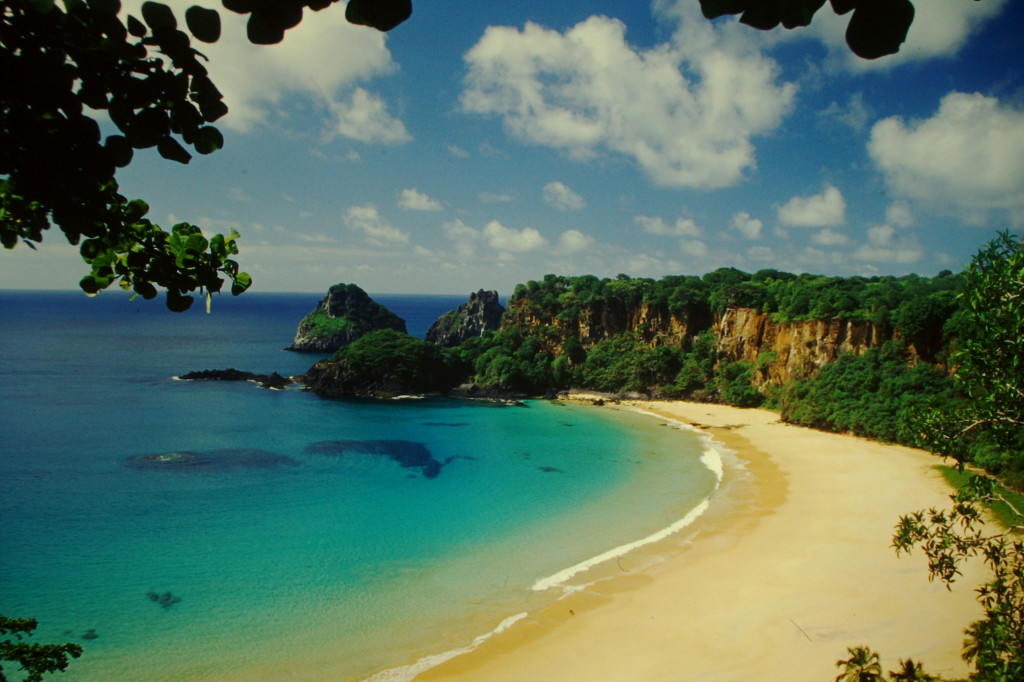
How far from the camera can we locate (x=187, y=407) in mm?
42312

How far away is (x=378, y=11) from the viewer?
1.32 meters

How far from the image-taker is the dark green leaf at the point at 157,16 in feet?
5.64

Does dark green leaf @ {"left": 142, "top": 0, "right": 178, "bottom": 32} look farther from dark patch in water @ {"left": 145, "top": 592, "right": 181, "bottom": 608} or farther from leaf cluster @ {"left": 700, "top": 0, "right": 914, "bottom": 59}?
dark patch in water @ {"left": 145, "top": 592, "right": 181, "bottom": 608}

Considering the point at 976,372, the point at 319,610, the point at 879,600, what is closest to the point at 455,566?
the point at 319,610

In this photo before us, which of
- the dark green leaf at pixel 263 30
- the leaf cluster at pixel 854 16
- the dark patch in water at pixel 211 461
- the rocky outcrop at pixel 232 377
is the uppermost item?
the leaf cluster at pixel 854 16

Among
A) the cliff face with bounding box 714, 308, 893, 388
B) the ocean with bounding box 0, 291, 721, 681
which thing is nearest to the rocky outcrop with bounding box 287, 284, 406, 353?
the ocean with bounding box 0, 291, 721, 681

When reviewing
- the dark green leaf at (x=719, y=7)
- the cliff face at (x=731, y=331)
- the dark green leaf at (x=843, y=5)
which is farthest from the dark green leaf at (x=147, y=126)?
the cliff face at (x=731, y=331)

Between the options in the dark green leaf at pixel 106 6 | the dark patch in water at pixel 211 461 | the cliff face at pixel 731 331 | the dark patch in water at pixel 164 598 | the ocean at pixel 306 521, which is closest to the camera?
the dark green leaf at pixel 106 6

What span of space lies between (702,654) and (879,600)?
5.43 metres

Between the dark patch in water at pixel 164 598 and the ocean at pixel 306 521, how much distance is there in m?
0.18

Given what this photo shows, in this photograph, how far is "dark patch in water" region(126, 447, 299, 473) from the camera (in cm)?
2827

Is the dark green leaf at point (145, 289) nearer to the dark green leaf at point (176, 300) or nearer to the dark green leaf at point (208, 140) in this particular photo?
the dark green leaf at point (176, 300)

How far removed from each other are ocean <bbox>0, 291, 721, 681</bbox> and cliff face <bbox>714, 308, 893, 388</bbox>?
32.4 feet

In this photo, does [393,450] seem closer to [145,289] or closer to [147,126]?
[145,289]
